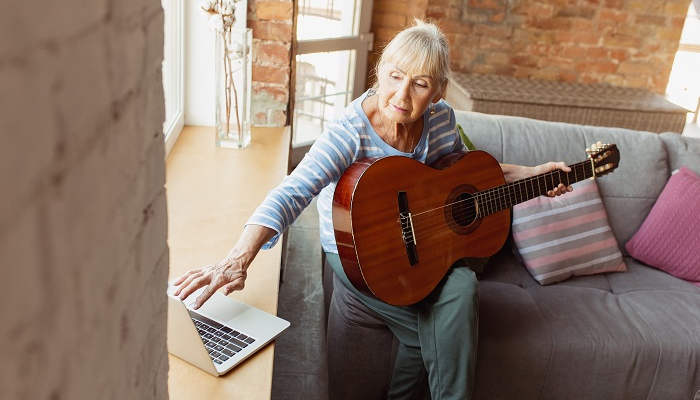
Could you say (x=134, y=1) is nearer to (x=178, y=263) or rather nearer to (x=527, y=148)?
(x=178, y=263)

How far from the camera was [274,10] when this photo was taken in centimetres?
253

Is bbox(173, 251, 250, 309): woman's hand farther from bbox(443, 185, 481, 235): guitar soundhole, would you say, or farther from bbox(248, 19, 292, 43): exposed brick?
bbox(248, 19, 292, 43): exposed brick

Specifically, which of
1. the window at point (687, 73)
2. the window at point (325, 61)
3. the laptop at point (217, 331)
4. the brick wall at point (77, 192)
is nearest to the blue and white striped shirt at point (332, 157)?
the laptop at point (217, 331)

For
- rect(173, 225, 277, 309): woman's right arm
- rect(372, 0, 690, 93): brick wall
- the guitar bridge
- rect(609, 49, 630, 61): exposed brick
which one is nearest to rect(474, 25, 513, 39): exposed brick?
rect(372, 0, 690, 93): brick wall

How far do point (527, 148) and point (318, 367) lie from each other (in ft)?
3.78

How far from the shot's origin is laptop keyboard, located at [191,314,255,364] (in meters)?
1.38

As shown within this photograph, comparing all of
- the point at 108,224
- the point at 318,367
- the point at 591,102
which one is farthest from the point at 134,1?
the point at 591,102

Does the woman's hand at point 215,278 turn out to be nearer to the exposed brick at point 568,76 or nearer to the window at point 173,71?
the window at point 173,71

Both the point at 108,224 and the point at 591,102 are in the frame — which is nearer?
the point at 108,224

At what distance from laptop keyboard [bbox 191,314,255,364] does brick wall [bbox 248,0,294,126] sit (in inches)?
54.3

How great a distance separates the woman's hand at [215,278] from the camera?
149cm

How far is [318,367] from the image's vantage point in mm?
2256

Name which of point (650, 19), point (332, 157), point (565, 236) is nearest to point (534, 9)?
point (650, 19)

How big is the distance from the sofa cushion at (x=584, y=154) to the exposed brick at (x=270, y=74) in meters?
0.71
